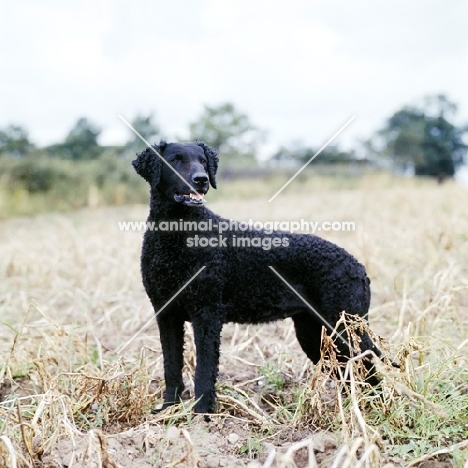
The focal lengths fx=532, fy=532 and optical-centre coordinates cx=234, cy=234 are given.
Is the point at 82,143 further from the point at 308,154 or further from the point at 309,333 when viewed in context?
the point at 309,333

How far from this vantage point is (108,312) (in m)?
5.17

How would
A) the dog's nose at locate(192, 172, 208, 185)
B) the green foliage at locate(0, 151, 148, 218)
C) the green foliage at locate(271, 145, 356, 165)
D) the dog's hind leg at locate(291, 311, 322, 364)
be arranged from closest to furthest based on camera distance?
the dog's nose at locate(192, 172, 208, 185) → the dog's hind leg at locate(291, 311, 322, 364) → the green foliage at locate(0, 151, 148, 218) → the green foliage at locate(271, 145, 356, 165)

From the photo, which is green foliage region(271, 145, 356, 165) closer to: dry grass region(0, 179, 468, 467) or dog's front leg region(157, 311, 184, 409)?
dry grass region(0, 179, 468, 467)

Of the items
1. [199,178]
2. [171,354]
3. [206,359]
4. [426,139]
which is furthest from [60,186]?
[426,139]

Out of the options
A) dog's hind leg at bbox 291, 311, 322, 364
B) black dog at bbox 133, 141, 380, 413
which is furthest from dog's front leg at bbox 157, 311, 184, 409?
dog's hind leg at bbox 291, 311, 322, 364

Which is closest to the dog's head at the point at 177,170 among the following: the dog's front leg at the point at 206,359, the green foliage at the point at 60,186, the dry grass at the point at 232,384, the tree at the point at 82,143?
the dog's front leg at the point at 206,359

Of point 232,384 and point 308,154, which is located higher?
point 308,154

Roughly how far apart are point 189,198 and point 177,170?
0.70 feet

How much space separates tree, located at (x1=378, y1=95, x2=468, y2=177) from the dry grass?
32.6 metres

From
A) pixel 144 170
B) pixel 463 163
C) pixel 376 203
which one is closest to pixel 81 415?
pixel 144 170

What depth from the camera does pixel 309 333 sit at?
3641 millimetres

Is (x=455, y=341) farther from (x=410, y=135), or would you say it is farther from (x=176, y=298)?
(x=410, y=135)

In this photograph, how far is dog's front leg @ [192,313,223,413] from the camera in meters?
3.18

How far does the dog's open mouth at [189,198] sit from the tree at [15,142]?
15.5m
